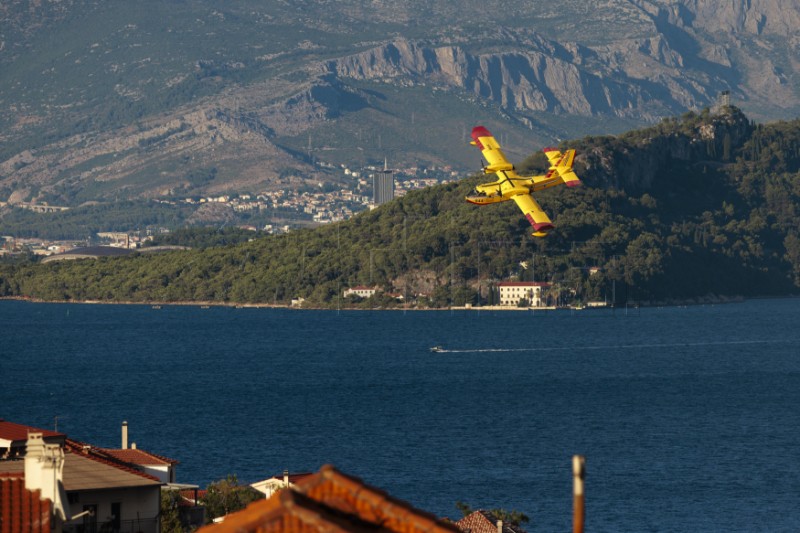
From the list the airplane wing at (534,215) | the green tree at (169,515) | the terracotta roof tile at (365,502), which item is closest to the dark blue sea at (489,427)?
the airplane wing at (534,215)

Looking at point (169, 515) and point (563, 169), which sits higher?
point (563, 169)

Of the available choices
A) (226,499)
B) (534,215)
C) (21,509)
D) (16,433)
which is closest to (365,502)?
(21,509)

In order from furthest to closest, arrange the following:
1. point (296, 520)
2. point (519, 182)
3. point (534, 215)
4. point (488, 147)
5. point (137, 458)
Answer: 1. point (488, 147)
2. point (534, 215)
3. point (519, 182)
4. point (137, 458)
5. point (296, 520)

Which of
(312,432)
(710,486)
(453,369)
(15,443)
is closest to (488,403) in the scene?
(312,432)

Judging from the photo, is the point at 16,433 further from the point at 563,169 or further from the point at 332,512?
the point at 563,169

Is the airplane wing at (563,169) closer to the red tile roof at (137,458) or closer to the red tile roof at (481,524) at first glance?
the red tile roof at (481,524)

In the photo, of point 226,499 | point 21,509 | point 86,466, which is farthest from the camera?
point 226,499

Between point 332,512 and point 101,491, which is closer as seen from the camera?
point 332,512
